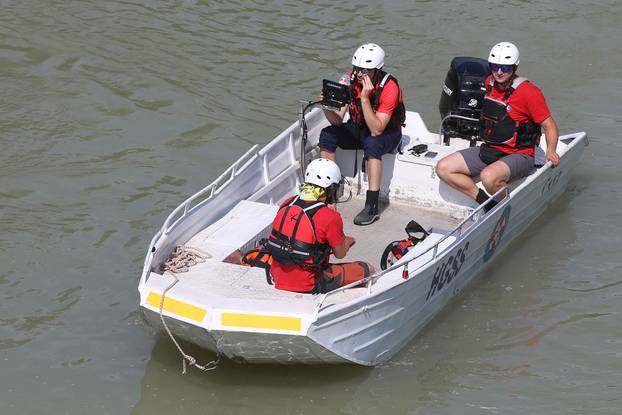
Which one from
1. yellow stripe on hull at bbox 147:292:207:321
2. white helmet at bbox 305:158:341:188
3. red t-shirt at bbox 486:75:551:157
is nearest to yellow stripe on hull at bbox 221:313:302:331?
yellow stripe on hull at bbox 147:292:207:321

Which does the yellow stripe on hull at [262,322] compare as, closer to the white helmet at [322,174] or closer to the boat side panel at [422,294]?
the boat side panel at [422,294]

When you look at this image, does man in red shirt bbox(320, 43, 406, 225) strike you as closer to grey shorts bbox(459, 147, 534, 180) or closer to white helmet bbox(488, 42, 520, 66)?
grey shorts bbox(459, 147, 534, 180)

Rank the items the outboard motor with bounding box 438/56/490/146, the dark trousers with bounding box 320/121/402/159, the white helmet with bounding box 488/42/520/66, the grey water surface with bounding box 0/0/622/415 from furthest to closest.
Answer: the outboard motor with bounding box 438/56/490/146, the dark trousers with bounding box 320/121/402/159, the white helmet with bounding box 488/42/520/66, the grey water surface with bounding box 0/0/622/415

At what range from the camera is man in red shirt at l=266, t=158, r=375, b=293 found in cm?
691

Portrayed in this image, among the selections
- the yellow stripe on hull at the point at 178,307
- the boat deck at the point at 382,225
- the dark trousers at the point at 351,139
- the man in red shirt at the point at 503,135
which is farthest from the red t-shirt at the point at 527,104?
the yellow stripe on hull at the point at 178,307

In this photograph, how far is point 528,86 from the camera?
864cm

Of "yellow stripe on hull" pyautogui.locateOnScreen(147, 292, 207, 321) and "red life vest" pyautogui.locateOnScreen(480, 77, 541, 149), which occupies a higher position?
"red life vest" pyautogui.locateOnScreen(480, 77, 541, 149)

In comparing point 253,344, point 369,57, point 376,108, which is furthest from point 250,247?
point 369,57

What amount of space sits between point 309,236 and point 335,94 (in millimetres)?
2252

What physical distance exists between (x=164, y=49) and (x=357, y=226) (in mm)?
5396

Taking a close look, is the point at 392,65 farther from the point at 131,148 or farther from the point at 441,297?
the point at 441,297

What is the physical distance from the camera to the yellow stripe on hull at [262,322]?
6691 mm

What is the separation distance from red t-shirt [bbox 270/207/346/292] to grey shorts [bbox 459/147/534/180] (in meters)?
2.33

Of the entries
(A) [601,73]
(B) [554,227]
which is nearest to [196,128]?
(B) [554,227]
